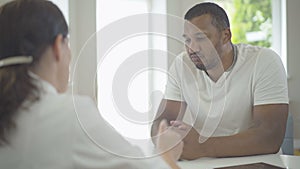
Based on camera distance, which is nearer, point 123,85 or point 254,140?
point 123,85

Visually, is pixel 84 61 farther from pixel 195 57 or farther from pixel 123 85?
pixel 195 57

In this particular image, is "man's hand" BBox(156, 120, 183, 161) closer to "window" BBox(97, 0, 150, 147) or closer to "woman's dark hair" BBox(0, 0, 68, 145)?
"window" BBox(97, 0, 150, 147)

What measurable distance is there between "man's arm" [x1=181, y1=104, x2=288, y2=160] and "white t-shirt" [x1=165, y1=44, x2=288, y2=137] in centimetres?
3

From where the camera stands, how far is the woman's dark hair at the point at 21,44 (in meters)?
0.50

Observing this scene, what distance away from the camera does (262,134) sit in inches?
37.1

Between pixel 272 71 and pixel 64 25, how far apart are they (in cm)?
72

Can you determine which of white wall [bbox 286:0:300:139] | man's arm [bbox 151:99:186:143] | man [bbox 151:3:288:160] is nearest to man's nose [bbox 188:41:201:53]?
man [bbox 151:3:288:160]

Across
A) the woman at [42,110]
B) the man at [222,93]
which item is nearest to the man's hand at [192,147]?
the man at [222,93]

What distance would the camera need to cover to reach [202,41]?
787 millimetres

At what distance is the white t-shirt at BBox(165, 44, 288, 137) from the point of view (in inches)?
34.6

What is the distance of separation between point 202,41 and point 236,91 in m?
0.35

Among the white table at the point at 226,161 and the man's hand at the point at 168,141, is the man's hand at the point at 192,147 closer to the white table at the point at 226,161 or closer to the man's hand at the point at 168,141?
the white table at the point at 226,161

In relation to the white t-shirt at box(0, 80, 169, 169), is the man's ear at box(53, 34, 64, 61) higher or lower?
higher

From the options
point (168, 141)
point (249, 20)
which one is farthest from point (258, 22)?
point (168, 141)
